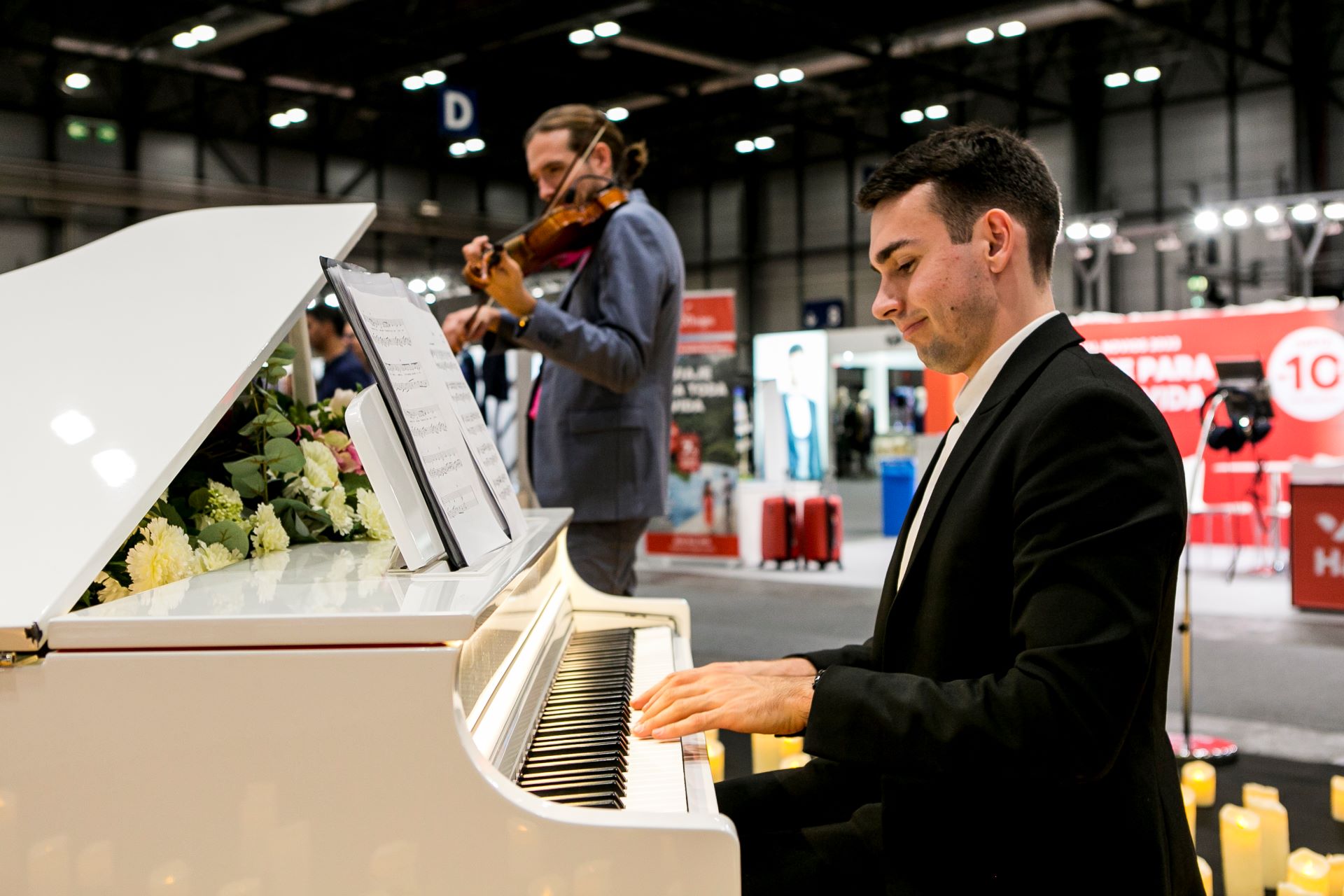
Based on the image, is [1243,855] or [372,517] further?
[1243,855]

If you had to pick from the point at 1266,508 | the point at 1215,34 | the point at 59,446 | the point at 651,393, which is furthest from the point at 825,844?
the point at 1215,34

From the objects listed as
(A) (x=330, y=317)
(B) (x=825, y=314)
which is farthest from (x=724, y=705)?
(B) (x=825, y=314)

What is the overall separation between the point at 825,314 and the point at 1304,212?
7030 millimetres

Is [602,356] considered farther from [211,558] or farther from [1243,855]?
[1243,855]

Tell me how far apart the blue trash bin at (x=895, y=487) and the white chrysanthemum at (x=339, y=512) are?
902cm

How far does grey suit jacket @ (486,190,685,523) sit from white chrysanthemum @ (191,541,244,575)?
115cm

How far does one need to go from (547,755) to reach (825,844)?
423 mm

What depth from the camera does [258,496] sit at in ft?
5.32

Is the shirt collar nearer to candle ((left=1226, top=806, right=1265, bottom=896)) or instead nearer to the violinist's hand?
the violinist's hand

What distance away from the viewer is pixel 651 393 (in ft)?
8.85

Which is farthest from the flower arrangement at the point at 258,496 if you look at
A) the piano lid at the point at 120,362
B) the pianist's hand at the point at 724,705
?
the pianist's hand at the point at 724,705

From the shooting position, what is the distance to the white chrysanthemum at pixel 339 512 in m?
1.71

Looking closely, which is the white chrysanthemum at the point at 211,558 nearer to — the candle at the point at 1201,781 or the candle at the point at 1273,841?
the candle at the point at 1273,841

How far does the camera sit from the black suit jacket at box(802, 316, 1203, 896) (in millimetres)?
1074
